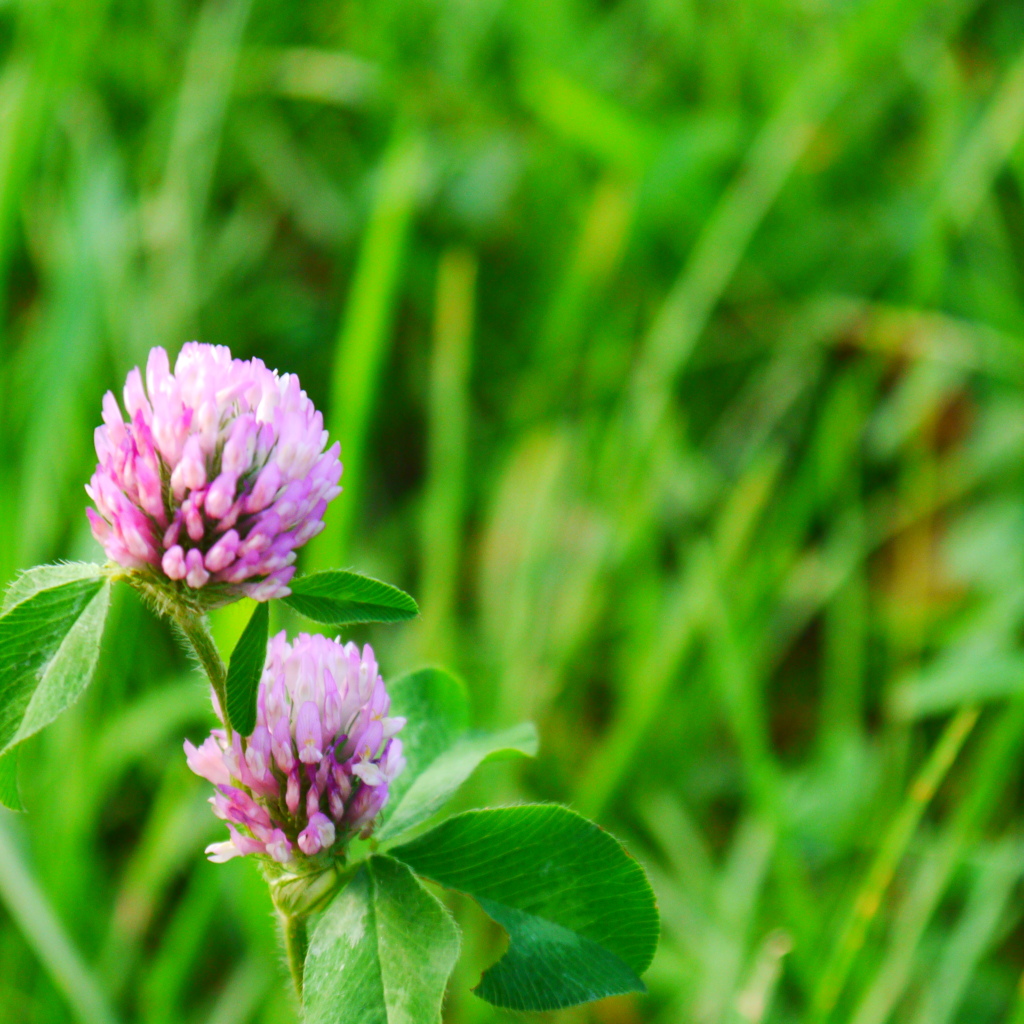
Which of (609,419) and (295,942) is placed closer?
(295,942)

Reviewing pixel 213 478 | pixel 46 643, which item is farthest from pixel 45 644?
pixel 213 478

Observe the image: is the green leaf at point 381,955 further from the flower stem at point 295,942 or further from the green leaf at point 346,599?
the green leaf at point 346,599

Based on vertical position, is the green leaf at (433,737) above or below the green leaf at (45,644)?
below

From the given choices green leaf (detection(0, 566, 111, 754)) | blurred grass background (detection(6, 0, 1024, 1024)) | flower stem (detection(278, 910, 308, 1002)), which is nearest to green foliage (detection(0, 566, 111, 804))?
green leaf (detection(0, 566, 111, 754))

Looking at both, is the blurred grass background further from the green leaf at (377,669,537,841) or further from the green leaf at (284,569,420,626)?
the green leaf at (284,569,420,626)

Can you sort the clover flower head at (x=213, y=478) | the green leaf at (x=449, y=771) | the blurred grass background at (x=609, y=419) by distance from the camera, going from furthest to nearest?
the blurred grass background at (x=609, y=419)
the green leaf at (x=449, y=771)
the clover flower head at (x=213, y=478)

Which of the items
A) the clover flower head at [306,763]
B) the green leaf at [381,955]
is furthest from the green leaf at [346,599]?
the green leaf at [381,955]

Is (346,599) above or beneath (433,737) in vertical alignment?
above

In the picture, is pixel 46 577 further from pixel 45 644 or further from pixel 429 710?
pixel 429 710
